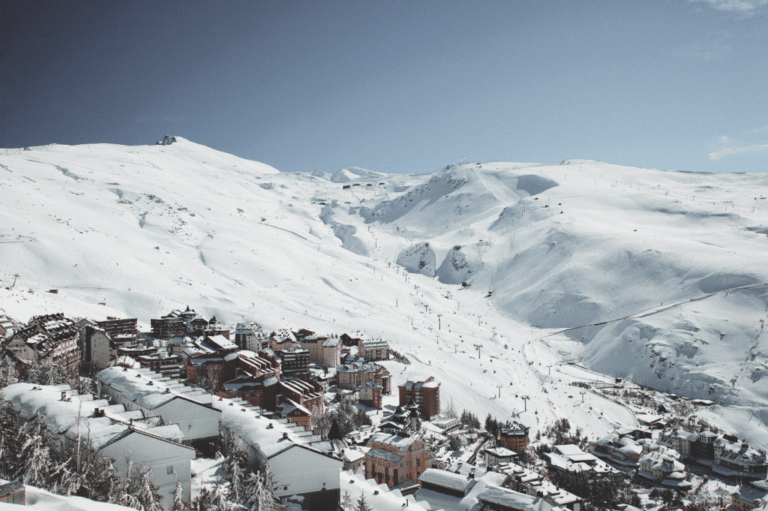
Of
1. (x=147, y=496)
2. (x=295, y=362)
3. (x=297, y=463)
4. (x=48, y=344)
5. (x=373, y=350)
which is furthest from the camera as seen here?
(x=373, y=350)

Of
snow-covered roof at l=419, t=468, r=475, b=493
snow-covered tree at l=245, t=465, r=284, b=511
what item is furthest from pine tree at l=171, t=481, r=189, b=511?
snow-covered roof at l=419, t=468, r=475, b=493

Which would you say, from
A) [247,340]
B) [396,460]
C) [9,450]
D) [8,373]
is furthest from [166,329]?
[9,450]

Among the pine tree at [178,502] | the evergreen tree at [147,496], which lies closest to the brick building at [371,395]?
the pine tree at [178,502]

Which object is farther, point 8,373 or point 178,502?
point 8,373

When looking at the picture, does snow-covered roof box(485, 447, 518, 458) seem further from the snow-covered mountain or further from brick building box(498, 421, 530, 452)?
the snow-covered mountain

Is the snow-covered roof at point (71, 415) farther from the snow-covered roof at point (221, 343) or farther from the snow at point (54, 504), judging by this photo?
the snow-covered roof at point (221, 343)

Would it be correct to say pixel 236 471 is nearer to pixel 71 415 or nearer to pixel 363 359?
pixel 71 415

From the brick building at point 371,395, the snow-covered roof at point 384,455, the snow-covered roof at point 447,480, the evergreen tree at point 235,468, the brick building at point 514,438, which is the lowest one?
the brick building at point 514,438
